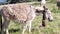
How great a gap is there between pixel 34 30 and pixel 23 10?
1343 mm

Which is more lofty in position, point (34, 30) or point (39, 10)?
point (39, 10)

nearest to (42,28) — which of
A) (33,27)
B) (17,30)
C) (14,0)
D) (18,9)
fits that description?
(33,27)

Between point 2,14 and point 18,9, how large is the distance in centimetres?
70

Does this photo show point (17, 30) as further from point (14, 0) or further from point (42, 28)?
point (14, 0)

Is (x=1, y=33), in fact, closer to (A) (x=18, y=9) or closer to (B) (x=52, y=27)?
(A) (x=18, y=9)

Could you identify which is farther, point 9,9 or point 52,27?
point 52,27

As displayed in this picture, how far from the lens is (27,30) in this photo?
9.09 meters

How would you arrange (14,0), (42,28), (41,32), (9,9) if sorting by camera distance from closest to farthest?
(9,9), (41,32), (42,28), (14,0)

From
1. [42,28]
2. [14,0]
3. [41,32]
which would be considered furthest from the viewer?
[14,0]

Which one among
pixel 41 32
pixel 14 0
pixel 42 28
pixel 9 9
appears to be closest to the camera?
pixel 9 9

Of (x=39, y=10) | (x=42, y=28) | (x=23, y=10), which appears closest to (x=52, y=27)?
(x=42, y=28)

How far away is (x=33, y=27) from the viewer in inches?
379

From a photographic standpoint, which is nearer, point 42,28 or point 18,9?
point 18,9

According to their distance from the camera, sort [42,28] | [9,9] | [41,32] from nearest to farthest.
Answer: [9,9] → [41,32] → [42,28]
